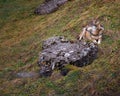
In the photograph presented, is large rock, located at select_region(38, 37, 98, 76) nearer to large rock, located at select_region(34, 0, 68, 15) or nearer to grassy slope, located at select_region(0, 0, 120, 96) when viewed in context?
grassy slope, located at select_region(0, 0, 120, 96)

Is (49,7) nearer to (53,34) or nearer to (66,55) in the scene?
(53,34)

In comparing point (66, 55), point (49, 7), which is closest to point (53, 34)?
point (66, 55)

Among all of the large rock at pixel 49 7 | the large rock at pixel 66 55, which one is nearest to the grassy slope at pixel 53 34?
the large rock at pixel 66 55

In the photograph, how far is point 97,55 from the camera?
15594 millimetres

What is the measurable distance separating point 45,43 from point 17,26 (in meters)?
7.31

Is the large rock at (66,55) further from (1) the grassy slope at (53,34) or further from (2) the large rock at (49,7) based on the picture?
(2) the large rock at (49,7)

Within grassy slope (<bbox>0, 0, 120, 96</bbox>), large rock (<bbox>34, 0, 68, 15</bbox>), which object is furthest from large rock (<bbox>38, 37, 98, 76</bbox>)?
large rock (<bbox>34, 0, 68, 15</bbox>)

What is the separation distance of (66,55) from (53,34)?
420 cm

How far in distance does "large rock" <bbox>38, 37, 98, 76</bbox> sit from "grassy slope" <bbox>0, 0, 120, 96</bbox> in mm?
439

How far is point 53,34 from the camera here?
63.3 feet

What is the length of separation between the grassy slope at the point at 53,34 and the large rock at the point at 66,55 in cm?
44

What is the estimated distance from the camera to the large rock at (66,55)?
15109mm

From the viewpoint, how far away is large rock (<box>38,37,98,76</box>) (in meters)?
15.1

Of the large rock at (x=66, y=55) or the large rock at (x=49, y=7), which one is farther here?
the large rock at (x=49, y=7)
